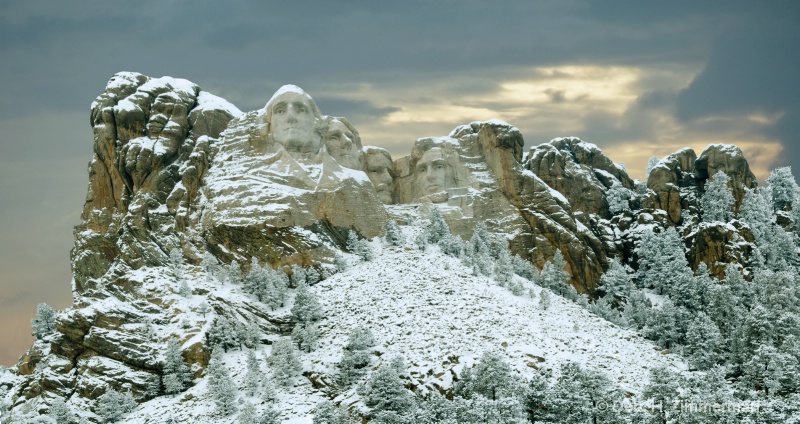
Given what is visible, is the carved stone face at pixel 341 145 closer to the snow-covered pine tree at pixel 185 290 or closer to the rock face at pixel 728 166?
the snow-covered pine tree at pixel 185 290

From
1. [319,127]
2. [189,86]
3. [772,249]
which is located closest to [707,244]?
[772,249]

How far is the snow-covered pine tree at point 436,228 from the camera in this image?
13938 cm

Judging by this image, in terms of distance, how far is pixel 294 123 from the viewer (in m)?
141

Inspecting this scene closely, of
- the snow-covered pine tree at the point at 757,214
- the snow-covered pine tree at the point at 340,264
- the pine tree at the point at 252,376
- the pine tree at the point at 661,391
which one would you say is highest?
the snow-covered pine tree at the point at 757,214

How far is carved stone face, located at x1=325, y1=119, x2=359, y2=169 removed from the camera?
150 metres

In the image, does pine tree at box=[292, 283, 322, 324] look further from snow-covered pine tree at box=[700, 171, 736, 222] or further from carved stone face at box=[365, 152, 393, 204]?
snow-covered pine tree at box=[700, 171, 736, 222]

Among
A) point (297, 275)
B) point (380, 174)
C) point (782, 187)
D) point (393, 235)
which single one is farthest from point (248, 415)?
point (782, 187)

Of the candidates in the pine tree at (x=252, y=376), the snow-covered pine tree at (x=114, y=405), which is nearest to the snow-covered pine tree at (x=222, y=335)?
the pine tree at (x=252, y=376)

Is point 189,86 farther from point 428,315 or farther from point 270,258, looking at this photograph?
point 428,315

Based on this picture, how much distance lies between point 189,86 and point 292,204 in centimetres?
3411

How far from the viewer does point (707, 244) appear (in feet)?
502

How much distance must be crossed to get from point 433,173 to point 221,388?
64.5m

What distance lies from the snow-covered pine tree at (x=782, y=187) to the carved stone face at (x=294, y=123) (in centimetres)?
8461

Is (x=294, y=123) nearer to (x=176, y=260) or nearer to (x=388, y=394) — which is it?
(x=176, y=260)
